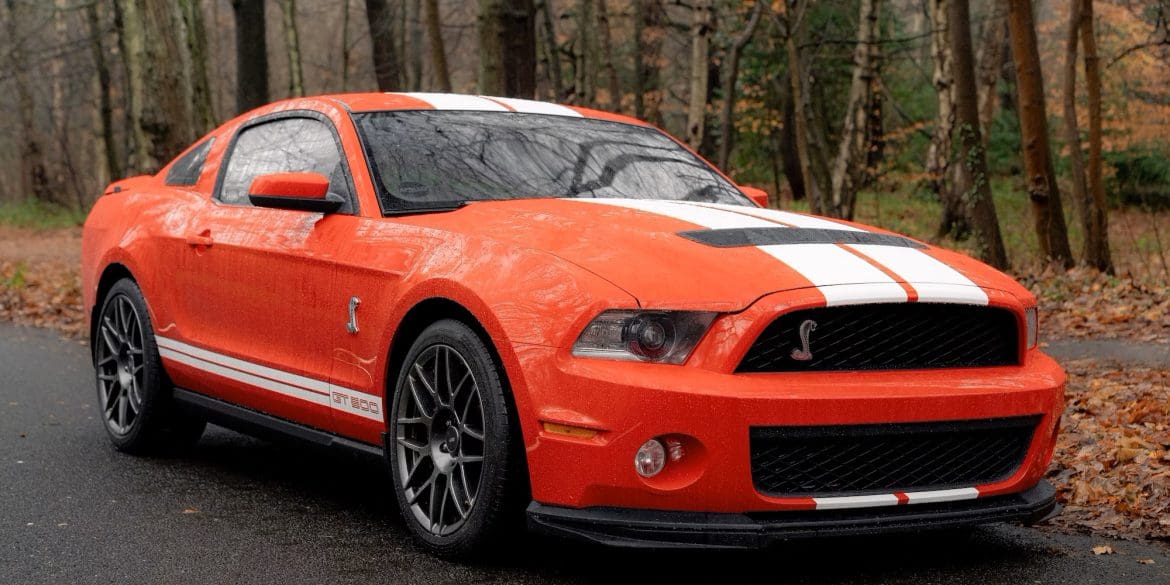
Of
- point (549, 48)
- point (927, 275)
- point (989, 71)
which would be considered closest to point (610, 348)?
point (927, 275)

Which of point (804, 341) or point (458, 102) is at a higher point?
point (458, 102)

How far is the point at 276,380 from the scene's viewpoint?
17.3ft

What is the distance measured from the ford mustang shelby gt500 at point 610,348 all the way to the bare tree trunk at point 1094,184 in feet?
31.0

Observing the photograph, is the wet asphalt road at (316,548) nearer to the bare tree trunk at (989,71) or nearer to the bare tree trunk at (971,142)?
the bare tree trunk at (971,142)

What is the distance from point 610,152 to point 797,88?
1316cm

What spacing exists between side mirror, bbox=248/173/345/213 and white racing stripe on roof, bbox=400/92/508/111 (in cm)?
73

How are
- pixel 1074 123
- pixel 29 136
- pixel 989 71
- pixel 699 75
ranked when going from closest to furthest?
pixel 1074 123, pixel 699 75, pixel 989 71, pixel 29 136

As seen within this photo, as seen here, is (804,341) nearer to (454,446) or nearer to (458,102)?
(454,446)

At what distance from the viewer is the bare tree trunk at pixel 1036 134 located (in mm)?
12680

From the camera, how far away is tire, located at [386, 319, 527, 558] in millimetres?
4008

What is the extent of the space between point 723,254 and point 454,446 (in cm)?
106

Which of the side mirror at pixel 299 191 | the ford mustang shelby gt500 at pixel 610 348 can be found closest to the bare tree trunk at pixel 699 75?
the ford mustang shelby gt500 at pixel 610 348

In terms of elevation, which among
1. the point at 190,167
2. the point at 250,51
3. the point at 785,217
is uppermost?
the point at 250,51

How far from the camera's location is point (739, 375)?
373 centimetres
